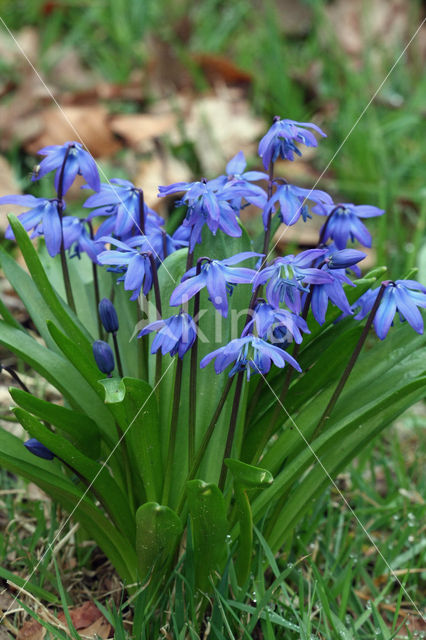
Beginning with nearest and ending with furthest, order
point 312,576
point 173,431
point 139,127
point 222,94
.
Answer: point 173,431
point 312,576
point 139,127
point 222,94

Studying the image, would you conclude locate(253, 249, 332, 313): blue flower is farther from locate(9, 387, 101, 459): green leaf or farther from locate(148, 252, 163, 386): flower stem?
locate(9, 387, 101, 459): green leaf

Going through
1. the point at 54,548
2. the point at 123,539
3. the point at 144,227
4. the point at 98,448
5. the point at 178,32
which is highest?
the point at 178,32

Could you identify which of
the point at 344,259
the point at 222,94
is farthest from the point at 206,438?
the point at 222,94

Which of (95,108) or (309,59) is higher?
(309,59)

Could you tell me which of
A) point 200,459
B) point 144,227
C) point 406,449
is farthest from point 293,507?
point 406,449

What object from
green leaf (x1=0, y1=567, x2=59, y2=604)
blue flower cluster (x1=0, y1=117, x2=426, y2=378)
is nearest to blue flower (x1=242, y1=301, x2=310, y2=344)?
blue flower cluster (x1=0, y1=117, x2=426, y2=378)

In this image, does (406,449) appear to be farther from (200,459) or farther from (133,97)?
(133,97)

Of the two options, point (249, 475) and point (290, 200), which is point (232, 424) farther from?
point (290, 200)
